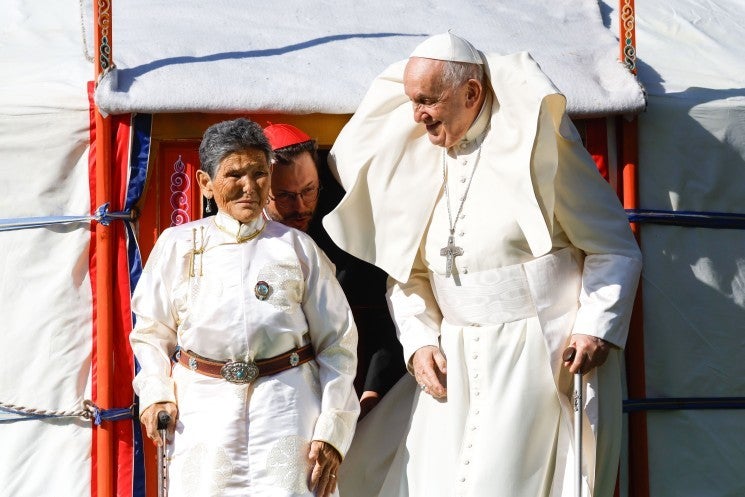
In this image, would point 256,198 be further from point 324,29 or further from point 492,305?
point 324,29

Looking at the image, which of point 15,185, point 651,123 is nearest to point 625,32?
point 651,123

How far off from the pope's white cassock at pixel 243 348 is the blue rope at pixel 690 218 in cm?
131

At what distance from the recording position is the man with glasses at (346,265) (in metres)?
4.81

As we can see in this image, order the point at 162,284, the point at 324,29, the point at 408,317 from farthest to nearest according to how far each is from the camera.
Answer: the point at 324,29, the point at 408,317, the point at 162,284

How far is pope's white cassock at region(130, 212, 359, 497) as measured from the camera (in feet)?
13.6

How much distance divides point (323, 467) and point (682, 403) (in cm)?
155

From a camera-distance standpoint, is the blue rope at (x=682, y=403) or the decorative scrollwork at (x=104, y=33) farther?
the blue rope at (x=682, y=403)

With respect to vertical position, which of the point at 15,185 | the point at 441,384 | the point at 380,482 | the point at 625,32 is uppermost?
the point at 625,32

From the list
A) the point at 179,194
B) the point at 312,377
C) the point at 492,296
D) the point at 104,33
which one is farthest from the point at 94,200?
the point at 492,296

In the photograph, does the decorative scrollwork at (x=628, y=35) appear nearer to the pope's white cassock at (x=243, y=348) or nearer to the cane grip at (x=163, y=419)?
the pope's white cassock at (x=243, y=348)

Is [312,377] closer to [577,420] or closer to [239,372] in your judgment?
[239,372]

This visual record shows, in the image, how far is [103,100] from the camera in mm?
4805

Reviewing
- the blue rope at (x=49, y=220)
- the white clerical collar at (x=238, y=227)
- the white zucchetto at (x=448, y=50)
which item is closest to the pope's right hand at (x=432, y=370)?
Answer: the white clerical collar at (x=238, y=227)

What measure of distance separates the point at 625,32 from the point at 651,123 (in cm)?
32
